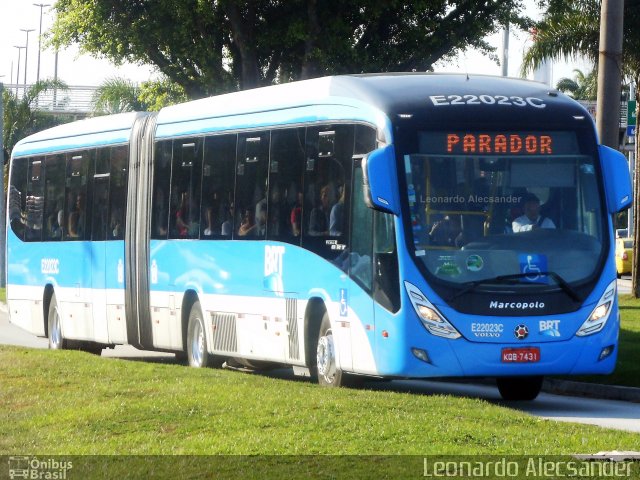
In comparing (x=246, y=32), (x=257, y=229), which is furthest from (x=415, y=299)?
(x=246, y=32)

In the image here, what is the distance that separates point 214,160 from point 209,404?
22.7 ft

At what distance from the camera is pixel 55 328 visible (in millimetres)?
24438

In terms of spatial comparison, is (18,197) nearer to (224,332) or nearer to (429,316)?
(224,332)

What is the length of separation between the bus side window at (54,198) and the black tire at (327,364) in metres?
8.82

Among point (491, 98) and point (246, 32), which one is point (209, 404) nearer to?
point (491, 98)

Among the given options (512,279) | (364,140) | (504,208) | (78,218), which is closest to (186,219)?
(78,218)

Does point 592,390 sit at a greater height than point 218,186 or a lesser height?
lesser

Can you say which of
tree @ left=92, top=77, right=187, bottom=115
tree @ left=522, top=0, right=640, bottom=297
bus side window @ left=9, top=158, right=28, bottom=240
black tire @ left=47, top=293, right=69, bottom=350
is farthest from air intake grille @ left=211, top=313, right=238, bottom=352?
tree @ left=92, top=77, right=187, bottom=115

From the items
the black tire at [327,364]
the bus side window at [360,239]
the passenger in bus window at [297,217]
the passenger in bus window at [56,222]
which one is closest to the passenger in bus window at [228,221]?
the passenger in bus window at [297,217]

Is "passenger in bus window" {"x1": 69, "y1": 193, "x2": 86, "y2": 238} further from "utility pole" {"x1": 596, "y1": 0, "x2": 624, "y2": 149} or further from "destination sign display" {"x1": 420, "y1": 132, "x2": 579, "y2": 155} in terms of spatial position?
"destination sign display" {"x1": 420, "y1": 132, "x2": 579, "y2": 155}

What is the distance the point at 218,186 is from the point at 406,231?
16.0 ft

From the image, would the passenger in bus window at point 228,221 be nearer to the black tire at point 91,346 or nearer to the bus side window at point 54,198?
the bus side window at point 54,198

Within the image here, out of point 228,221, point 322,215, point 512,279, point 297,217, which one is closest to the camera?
point 512,279

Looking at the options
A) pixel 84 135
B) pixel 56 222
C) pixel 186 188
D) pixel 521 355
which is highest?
pixel 84 135
